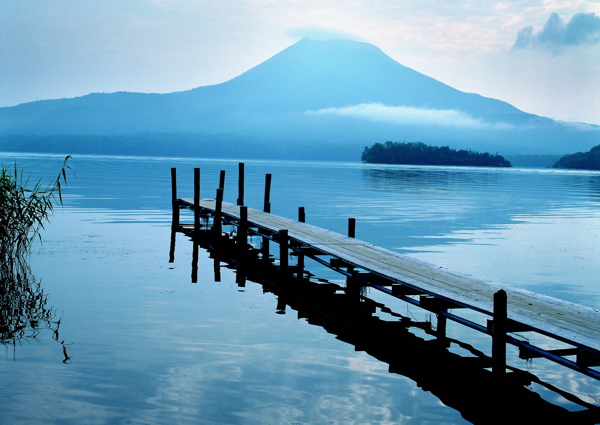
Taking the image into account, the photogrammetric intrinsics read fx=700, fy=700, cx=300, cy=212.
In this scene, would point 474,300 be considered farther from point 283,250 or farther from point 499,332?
point 283,250

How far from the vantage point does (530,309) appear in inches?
361

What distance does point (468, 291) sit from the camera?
10.3m

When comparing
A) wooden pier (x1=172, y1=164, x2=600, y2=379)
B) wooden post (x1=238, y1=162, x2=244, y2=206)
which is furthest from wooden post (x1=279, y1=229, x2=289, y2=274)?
wooden post (x1=238, y1=162, x2=244, y2=206)

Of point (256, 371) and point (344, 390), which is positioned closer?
point (344, 390)

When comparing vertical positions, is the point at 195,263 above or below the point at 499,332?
below

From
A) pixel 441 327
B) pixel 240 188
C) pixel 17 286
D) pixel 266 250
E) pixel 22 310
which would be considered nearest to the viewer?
pixel 441 327

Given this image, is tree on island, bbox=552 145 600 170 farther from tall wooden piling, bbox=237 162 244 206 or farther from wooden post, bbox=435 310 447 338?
wooden post, bbox=435 310 447 338

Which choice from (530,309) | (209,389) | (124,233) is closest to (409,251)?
(124,233)

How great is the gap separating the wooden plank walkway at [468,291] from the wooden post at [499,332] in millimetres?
214

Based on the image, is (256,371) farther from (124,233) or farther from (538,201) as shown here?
(538,201)

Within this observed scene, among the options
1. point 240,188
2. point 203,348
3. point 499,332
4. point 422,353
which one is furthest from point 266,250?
point 499,332

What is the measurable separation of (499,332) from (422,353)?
7.05 feet

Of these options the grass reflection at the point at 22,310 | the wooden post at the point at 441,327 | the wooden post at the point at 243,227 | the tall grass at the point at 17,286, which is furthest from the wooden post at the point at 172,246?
the wooden post at the point at 441,327

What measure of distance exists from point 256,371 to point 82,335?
10.5ft
